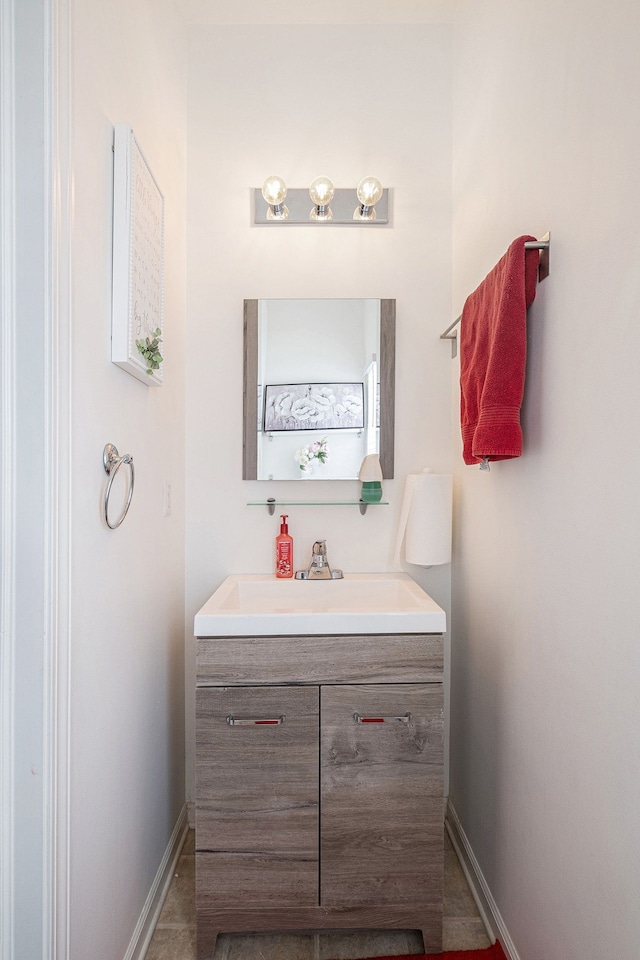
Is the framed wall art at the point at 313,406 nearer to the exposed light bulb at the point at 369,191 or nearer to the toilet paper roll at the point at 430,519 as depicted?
the toilet paper roll at the point at 430,519

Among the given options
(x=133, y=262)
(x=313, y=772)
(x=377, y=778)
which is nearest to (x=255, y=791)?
(x=313, y=772)

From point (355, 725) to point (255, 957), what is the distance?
0.65 meters

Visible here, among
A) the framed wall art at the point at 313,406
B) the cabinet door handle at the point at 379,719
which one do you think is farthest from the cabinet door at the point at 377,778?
the framed wall art at the point at 313,406

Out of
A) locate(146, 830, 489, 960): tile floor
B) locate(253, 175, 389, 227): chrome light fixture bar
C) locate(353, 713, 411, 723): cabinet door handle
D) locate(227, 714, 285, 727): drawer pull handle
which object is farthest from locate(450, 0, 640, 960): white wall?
locate(227, 714, 285, 727): drawer pull handle

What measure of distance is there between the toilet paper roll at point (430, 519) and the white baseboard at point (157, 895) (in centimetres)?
114

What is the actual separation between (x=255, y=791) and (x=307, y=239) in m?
1.67

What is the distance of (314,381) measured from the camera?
181 centimetres

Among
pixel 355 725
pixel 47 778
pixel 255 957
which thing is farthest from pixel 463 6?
pixel 255 957

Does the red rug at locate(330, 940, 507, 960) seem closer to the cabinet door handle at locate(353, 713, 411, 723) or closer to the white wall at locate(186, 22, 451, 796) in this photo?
the cabinet door handle at locate(353, 713, 411, 723)

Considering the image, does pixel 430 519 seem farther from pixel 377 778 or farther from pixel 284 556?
pixel 377 778

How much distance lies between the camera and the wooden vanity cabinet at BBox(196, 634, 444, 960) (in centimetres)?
134

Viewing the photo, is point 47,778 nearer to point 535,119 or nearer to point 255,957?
point 255,957

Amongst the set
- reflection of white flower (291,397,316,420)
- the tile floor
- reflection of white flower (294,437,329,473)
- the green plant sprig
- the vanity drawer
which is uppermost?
the green plant sprig

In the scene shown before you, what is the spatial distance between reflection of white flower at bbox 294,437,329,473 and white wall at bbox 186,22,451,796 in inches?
3.7
